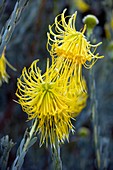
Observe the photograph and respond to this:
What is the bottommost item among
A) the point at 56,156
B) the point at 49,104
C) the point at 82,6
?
the point at 56,156

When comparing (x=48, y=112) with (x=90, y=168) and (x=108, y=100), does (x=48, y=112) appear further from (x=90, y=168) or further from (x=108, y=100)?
(x=108, y=100)

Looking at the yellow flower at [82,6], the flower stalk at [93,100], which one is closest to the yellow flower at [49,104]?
the flower stalk at [93,100]

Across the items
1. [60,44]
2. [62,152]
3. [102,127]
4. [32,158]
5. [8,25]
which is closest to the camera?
[8,25]

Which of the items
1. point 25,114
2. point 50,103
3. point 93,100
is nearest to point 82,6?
point 25,114

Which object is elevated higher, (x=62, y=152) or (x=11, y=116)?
(x=11, y=116)

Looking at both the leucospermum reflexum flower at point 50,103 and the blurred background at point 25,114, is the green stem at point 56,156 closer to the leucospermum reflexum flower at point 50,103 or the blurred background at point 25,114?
the leucospermum reflexum flower at point 50,103

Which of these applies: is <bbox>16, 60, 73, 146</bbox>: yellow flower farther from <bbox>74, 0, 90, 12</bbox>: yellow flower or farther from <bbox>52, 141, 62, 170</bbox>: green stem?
<bbox>74, 0, 90, 12</bbox>: yellow flower

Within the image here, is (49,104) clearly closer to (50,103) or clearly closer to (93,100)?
(50,103)

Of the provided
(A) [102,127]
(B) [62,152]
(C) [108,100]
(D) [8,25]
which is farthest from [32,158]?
(D) [8,25]
